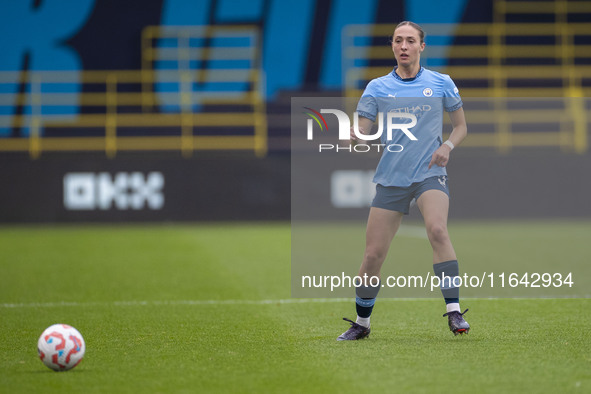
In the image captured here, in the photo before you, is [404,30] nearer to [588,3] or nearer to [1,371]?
[1,371]

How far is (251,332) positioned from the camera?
6.54 meters

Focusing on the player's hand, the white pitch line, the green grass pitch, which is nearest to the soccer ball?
the green grass pitch

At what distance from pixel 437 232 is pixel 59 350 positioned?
233 cm

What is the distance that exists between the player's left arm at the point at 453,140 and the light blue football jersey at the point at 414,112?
5 centimetres

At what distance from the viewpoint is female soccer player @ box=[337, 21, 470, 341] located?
19.7ft

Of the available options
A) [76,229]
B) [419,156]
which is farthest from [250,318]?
[76,229]

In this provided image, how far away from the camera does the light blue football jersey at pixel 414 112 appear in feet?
19.9

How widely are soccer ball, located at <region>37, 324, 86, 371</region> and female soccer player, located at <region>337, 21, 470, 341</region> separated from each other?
5.87 ft

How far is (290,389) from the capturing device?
15.1 ft

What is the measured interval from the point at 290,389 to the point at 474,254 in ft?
23.9

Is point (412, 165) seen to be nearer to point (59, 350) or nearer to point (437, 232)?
point (437, 232)

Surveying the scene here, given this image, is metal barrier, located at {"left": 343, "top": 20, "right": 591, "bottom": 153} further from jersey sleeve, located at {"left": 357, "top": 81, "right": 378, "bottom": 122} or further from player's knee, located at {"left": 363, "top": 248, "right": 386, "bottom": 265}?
player's knee, located at {"left": 363, "top": 248, "right": 386, "bottom": 265}

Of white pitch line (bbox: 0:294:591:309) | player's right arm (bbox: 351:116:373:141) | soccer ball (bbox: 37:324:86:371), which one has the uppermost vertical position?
player's right arm (bbox: 351:116:373:141)

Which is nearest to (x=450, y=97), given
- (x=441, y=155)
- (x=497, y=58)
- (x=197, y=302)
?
(x=441, y=155)
